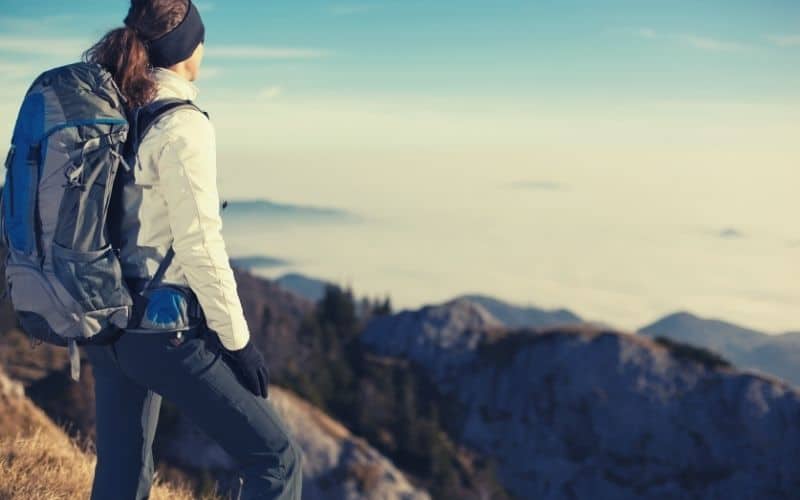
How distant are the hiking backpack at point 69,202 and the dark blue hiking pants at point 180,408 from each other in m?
0.23

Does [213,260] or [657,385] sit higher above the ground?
[213,260]

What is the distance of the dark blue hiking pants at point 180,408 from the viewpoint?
3482 millimetres

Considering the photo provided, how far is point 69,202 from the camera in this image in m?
3.31

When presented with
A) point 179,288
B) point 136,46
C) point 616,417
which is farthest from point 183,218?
point 616,417

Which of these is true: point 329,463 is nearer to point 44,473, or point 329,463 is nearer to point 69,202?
point 44,473

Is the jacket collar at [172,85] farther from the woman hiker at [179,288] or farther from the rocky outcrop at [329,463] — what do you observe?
the rocky outcrop at [329,463]

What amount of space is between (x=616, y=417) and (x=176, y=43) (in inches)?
1928

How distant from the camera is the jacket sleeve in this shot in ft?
11.0

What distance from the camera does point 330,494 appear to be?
3562 cm

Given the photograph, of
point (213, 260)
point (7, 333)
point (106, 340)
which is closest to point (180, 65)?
point (213, 260)

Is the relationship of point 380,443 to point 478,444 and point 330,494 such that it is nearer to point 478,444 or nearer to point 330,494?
point 478,444

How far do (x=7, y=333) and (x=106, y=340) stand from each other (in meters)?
58.1

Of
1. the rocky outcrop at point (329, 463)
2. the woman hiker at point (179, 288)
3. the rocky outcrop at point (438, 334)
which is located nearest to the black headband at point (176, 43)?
the woman hiker at point (179, 288)

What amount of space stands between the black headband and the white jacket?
0.80ft
